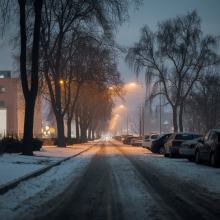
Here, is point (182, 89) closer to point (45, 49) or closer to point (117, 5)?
point (45, 49)

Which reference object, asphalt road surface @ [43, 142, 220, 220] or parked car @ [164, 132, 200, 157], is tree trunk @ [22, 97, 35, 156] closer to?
parked car @ [164, 132, 200, 157]

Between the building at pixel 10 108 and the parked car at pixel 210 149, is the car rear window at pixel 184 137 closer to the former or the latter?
the parked car at pixel 210 149

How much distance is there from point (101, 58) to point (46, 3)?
11.2 m

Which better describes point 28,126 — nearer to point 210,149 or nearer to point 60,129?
point 210,149

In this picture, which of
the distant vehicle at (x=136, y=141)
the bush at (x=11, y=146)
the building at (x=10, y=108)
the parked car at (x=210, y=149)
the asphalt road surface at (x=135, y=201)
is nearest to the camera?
the asphalt road surface at (x=135, y=201)

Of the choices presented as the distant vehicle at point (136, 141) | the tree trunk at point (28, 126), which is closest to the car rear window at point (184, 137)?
the tree trunk at point (28, 126)

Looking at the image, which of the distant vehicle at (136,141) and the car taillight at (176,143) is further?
the distant vehicle at (136,141)

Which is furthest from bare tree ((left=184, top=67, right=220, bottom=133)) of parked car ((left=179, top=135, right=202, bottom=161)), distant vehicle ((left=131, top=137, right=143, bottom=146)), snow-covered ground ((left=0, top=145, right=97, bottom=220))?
snow-covered ground ((left=0, top=145, right=97, bottom=220))

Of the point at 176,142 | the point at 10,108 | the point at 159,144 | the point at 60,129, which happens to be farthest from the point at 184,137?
the point at 10,108

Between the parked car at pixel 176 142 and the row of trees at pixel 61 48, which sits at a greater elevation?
the row of trees at pixel 61 48

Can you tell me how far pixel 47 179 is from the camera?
1916cm

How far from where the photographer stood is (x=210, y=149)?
2686 centimetres

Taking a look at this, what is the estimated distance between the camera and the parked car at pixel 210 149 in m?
25.9

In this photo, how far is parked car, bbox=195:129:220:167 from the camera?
84.9ft
